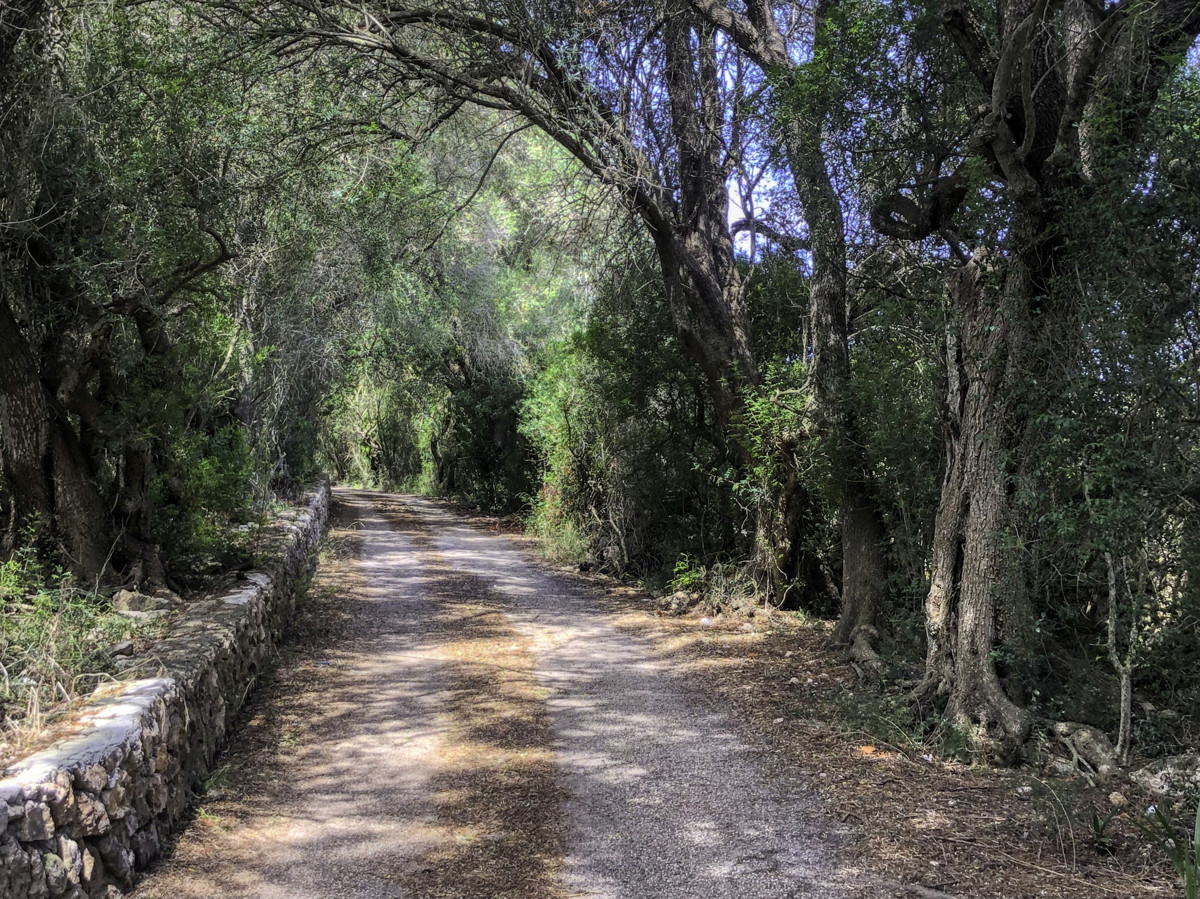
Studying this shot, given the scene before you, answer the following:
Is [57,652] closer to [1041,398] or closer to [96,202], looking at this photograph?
[96,202]

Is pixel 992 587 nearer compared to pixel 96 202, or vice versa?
pixel 992 587

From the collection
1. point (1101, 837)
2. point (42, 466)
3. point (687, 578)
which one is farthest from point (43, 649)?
point (687, 578)

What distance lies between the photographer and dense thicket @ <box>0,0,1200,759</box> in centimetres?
505

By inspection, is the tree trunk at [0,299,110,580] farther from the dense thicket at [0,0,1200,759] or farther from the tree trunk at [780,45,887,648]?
the tree trunk at [780,45,887,648]

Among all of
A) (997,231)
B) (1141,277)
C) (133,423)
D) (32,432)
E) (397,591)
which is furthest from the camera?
(397,591)

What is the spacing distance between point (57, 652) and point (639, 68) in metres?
8.11

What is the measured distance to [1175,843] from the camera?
13.8 ft

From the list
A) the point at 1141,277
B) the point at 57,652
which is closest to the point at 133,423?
the point at 57,652

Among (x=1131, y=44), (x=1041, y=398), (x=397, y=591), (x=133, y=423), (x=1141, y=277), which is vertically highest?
(x=1131, y=44)

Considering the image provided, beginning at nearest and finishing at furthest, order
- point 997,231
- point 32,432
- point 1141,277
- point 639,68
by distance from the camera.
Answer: point 1141,277 < point 997,231 < point 32,432 < point 639,68

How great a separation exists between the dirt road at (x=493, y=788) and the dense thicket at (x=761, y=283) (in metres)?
1.66

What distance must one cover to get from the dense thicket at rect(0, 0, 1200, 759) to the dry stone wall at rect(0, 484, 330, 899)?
1591mm

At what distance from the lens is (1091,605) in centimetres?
602

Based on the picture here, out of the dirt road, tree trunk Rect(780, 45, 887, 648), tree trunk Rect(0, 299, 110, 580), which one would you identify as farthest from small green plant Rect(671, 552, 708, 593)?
tree trunk Rect(0, 299, 110, 580)
